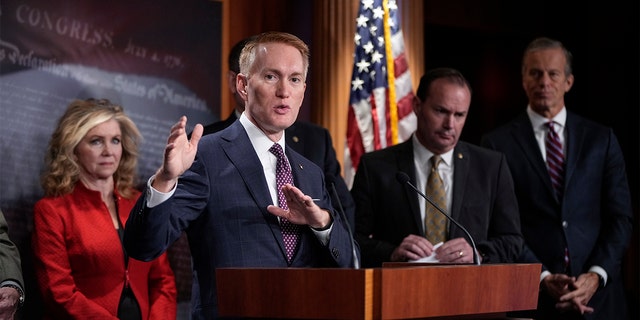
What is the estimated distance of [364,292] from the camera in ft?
6.28

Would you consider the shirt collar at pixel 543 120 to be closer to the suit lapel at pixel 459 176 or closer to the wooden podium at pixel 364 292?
the suit lapel at pixel 459 176

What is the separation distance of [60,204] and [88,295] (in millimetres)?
452

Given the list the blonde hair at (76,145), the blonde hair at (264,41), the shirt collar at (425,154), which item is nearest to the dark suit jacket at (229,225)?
the blonde hair at (264,41)

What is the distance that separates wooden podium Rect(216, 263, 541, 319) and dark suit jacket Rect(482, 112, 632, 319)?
81.0 inches

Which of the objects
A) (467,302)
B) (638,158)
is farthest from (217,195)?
(638,158)

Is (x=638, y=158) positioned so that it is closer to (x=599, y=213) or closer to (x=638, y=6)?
(x=638, y=6)

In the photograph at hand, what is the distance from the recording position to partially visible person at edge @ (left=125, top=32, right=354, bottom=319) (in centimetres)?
236

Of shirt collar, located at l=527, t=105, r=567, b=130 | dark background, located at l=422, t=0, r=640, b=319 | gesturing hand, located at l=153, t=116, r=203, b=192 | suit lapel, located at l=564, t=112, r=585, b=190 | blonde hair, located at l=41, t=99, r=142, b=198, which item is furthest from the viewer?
dark background, located at l=422, t=0, r=640, b=319

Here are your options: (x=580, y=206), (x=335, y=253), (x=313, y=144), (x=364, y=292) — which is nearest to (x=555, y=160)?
(x=580, y=206)

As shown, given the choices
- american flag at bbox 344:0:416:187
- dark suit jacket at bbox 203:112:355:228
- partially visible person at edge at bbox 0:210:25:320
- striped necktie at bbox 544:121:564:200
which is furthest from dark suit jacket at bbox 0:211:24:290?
striped necktie at bbox 544:121:564:200

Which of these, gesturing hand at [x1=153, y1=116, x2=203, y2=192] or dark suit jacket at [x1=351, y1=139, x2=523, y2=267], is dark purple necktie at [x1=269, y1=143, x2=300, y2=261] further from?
dark suit jacket at [x1=351, y1=139, x2=523, y2=267]

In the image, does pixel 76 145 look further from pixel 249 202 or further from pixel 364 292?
pixel 364 292

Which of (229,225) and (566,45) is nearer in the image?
(229,225)

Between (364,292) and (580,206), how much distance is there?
2608mm
